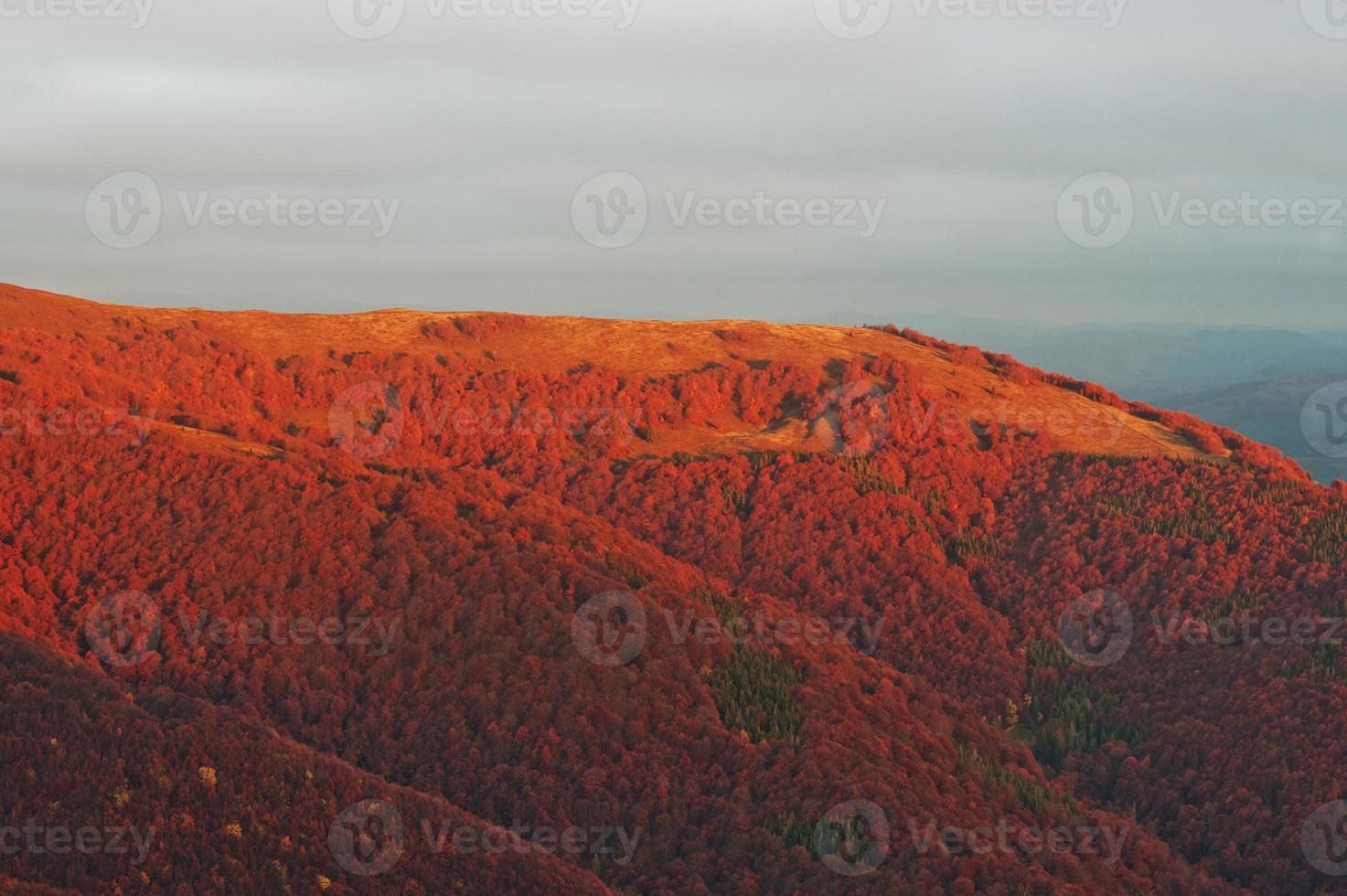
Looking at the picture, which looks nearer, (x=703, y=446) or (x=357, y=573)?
(x=357, y=573)

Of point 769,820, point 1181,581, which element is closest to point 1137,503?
point 1181,581

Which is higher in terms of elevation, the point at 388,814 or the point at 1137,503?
the point at 1137,503

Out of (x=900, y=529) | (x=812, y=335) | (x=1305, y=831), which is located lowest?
(x=1305, y=831)

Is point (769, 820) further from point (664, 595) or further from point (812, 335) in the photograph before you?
point (812, 335)

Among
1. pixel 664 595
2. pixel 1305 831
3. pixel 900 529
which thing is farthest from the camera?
pixel 900 529

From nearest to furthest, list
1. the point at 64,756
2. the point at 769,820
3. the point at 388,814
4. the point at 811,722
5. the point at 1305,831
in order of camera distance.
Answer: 1. the point at 64,756
2. the point at 388,814
3. the point at 769,820
4. the point at 811,722
5. the point at 1305,831

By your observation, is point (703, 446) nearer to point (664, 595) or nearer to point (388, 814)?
point (664, 595)
